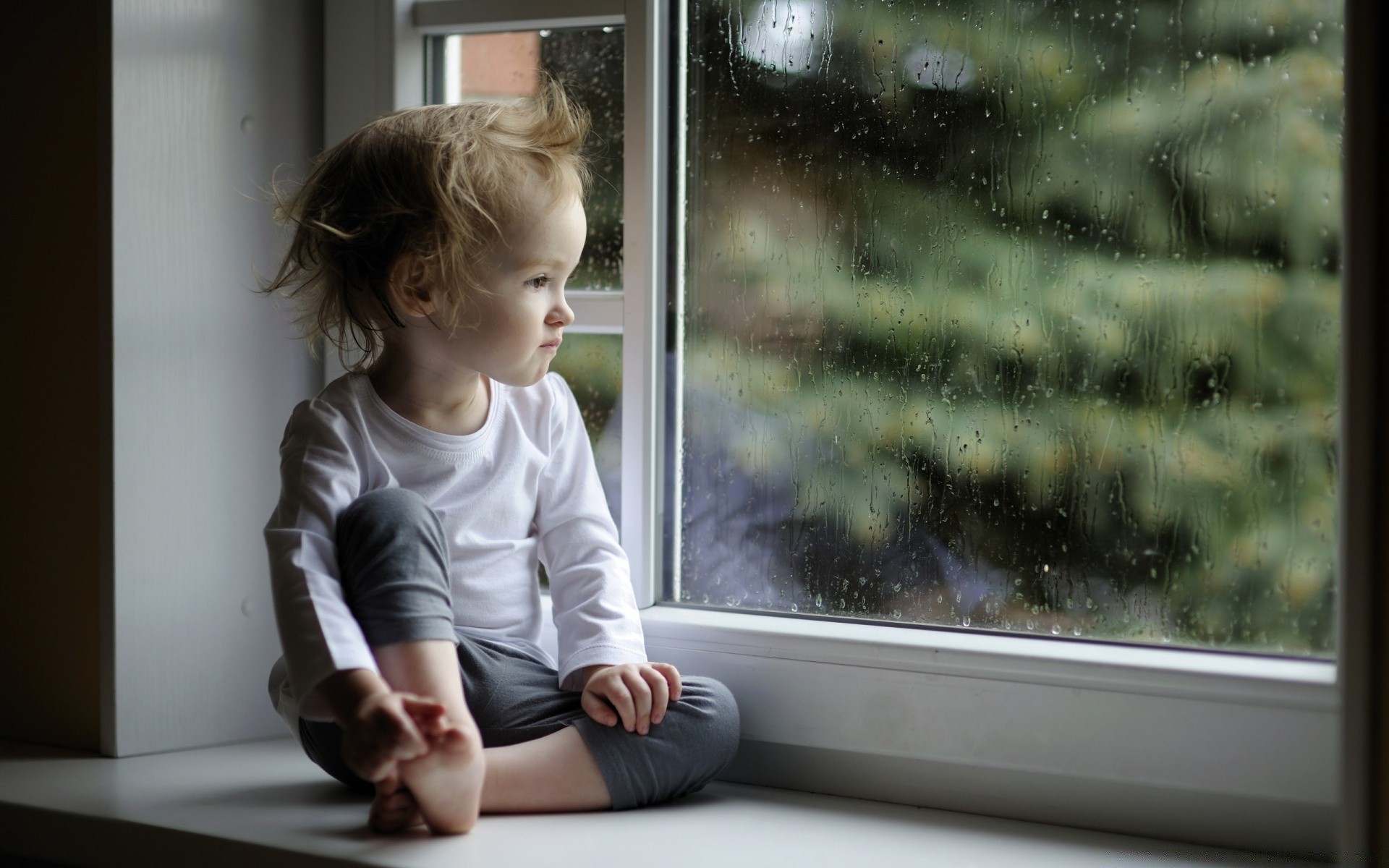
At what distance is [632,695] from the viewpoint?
3.12ft

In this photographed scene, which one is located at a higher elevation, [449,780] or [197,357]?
[197,357]

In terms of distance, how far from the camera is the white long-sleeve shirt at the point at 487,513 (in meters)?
0.90

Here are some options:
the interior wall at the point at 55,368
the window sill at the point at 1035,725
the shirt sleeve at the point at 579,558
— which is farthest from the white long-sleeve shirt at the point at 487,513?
the interior wall at the point at 55,368

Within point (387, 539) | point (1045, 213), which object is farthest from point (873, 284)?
point (387, 539)

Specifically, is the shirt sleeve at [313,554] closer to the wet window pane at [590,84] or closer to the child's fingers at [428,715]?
the child's fingers at [428,715]

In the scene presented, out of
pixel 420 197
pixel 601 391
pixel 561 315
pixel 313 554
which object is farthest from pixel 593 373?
pixel 313 554

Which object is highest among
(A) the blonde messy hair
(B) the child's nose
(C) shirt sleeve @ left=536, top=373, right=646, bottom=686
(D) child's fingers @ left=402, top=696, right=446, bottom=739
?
(A) the blonde messy hair

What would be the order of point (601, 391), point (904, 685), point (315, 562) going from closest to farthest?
1. point (315, 562)
2. point (904, 685)
3. point (601, 391)

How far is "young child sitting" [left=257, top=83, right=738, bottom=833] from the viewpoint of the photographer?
0.86 m

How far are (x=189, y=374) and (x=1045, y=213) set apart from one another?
2.75ft

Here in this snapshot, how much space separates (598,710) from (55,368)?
0.65 metres

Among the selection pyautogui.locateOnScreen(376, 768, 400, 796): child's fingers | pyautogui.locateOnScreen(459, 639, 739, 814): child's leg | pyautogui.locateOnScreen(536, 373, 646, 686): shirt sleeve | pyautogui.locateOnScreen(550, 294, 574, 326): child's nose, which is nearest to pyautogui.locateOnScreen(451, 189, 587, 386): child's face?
pyautogui.locateOnScreen(550, 294, 574, 326): child's nose

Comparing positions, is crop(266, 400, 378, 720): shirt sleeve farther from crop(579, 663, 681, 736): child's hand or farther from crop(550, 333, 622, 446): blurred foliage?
crop(550, 333, 622, 446): blurred foliage

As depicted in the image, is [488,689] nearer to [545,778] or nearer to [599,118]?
[545,778]
